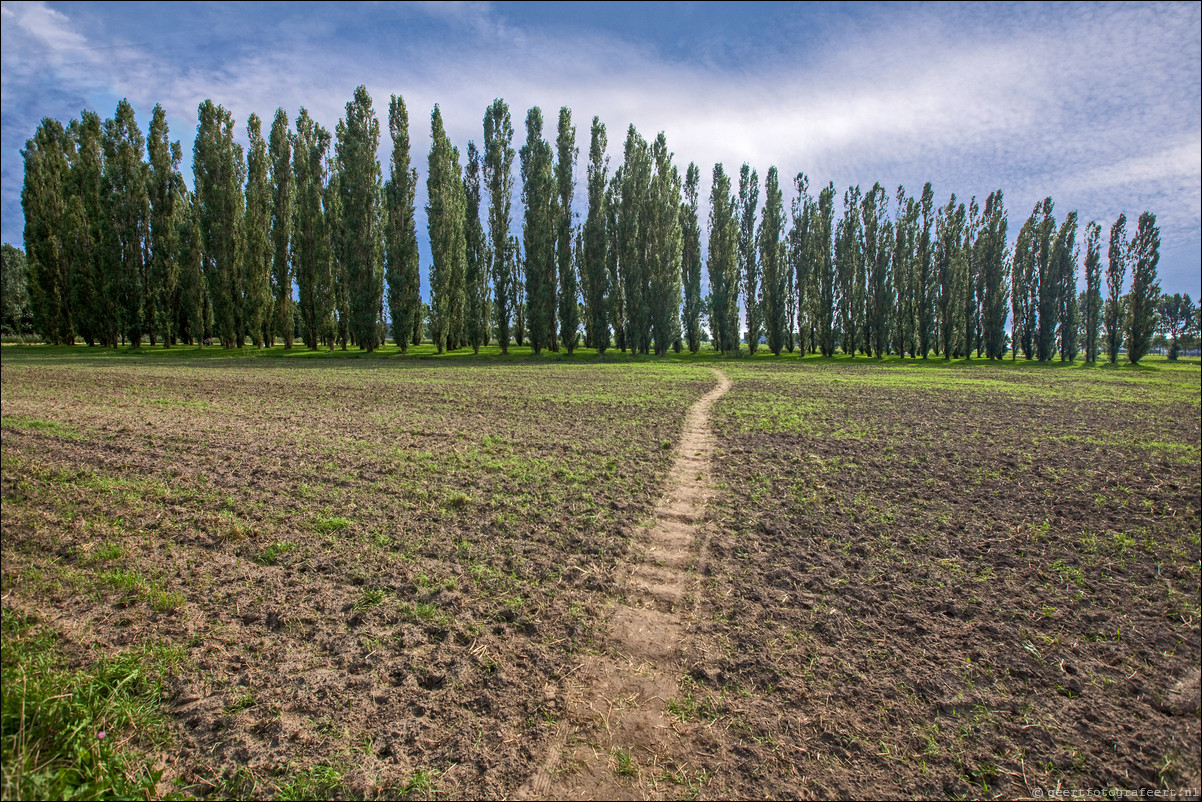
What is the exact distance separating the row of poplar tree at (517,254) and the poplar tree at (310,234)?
0.16m

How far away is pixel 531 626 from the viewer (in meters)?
4.24

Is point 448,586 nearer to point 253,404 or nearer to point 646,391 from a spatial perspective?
point 253,404

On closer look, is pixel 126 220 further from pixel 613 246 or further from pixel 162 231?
pixel 613 246

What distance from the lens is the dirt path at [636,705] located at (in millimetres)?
2789

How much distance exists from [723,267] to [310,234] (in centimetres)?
3662

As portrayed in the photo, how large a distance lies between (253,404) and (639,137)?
39.7 metres

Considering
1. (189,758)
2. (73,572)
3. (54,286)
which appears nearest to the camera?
(189,758)

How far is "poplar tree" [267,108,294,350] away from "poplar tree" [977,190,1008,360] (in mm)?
65397

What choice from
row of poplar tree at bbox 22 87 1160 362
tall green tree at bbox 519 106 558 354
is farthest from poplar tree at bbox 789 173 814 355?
tall green tree at bbox 519 106 558 354

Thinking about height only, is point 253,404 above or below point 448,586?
above

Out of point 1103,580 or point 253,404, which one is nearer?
point 1103,580

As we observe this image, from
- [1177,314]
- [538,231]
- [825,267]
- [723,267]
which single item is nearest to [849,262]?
[825,267]

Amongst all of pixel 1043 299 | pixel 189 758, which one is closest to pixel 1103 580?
pixel 189 758

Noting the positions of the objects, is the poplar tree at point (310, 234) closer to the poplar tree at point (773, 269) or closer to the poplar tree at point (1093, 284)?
the poplar tree at point (773, 269)
